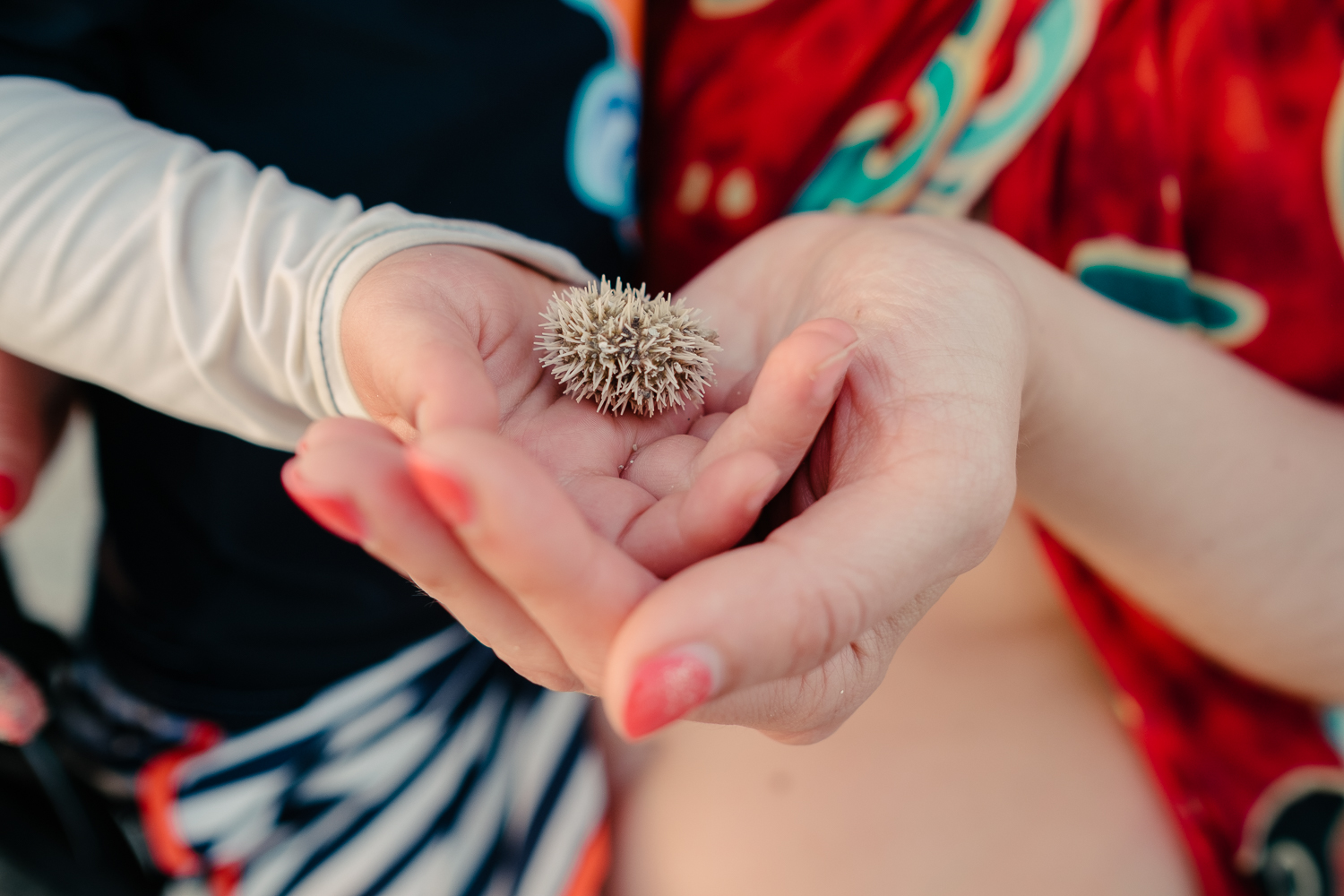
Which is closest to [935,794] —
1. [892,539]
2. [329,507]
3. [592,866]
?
[592,866]

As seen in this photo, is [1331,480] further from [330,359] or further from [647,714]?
[330,359]

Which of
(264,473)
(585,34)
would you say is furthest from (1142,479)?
(264,473)

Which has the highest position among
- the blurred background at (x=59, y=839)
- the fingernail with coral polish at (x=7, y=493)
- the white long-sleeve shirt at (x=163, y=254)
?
the white long-sleeve shirt at (x=163, y=254)

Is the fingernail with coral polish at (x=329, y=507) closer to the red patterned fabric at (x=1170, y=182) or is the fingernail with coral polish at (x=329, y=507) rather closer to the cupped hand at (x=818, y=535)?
the cupped hand at (x=818, y=535)

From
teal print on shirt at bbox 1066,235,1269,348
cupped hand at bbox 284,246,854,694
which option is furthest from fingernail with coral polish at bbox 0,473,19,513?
teal print on shirt at bbox 1066,235,1269,348

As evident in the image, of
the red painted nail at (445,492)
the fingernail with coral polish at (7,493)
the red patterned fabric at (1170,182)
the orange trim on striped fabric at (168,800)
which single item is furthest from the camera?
the orange trim on striped fabric at (168,800)

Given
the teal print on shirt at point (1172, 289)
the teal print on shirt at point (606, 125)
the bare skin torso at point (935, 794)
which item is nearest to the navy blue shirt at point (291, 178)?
the teal print on shirt at point (606, 125)

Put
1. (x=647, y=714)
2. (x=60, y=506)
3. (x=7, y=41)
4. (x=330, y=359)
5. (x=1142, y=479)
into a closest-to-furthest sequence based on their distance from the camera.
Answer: (x=647, y=714) < (x=330, y=359) < (x=7, y=41) < (x=1142, y=479) < (x=60, y=506)
